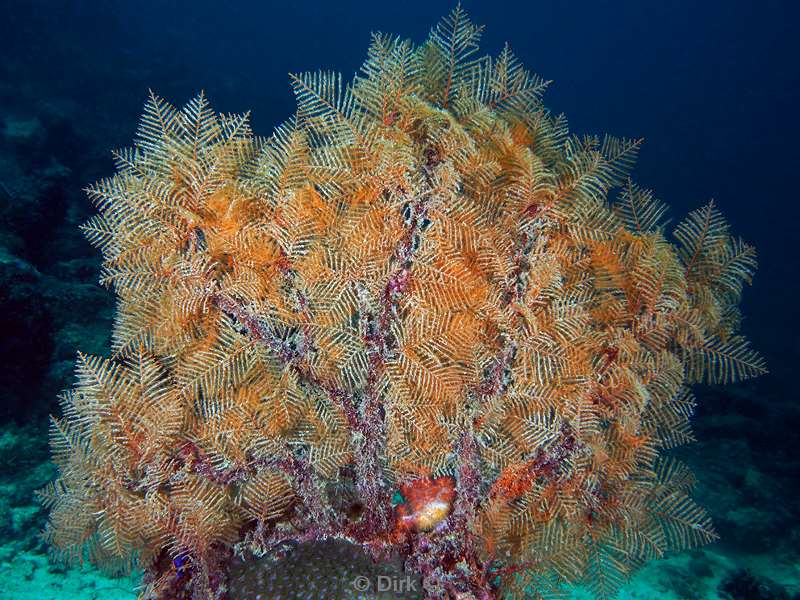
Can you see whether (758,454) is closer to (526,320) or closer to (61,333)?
(526,320)

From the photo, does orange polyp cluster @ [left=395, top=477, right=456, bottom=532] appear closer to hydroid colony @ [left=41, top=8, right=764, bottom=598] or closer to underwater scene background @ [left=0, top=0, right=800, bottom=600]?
hydroid colony @ [left=41, top=8, right=764, bottom=598]

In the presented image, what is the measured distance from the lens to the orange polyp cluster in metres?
2.66

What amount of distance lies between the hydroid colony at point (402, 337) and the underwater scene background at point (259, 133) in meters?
3.01

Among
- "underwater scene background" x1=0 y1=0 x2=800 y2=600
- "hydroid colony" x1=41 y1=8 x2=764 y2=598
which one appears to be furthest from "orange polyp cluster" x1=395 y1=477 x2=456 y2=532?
"underwater scene background" x1=0 y1=0 x2=800 y2=600

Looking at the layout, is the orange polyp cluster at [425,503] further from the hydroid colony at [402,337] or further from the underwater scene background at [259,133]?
the underwater scene background at [259,133]

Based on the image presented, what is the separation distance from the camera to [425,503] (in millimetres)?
2691

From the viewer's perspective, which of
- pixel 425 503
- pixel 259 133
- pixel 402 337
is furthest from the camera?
pixel 259 133

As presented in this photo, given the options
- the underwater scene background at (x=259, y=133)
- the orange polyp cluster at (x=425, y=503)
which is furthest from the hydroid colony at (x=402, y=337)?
the underwater scene background at (x=259, y=133)

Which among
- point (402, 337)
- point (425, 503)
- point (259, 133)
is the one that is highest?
point (259, 133)

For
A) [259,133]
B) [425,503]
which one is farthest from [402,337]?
[259,133]

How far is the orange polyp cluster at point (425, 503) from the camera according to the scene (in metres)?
2.66

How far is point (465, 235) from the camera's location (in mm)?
2303

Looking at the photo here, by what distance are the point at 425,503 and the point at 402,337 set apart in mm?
1089

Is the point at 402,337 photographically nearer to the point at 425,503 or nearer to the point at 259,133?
the point at 425,503
